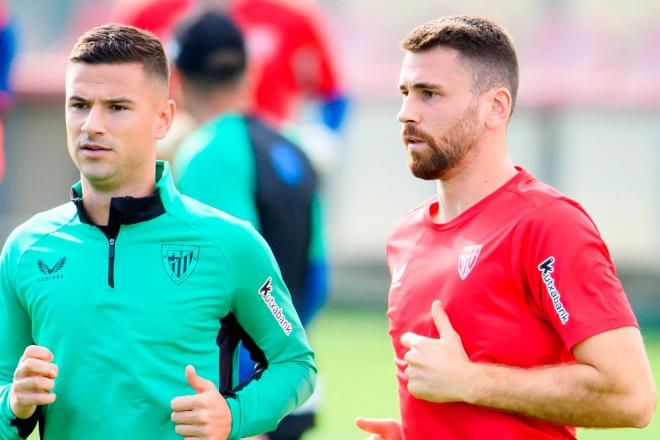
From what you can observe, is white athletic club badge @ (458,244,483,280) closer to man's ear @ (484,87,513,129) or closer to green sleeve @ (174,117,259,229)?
man's ear @ (484,87,513,129)

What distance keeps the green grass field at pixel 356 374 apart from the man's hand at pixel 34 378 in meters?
4.02

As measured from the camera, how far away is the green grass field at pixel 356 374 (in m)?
8.29

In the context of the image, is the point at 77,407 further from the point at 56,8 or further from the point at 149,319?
the point at 56,8

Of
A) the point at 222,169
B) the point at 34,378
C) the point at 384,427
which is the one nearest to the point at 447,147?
the point at 384,427

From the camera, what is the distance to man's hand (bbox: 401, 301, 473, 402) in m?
3.13

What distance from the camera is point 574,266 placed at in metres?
3.05

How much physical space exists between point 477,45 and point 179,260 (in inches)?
38.8

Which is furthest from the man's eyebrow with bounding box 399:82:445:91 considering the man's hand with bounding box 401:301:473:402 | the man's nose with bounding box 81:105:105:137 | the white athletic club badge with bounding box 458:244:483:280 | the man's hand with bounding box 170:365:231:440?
the man's hand with bounding box 170:365:231:440

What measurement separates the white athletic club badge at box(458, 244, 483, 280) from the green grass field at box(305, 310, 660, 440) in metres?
4.89

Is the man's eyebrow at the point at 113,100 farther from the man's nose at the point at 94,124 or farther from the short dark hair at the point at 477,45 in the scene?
the short dark hair at the point at 477,45

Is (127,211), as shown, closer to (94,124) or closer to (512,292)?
(94,124)

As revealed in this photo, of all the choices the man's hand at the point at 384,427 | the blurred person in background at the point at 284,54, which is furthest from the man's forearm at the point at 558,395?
the blurred person in background at the point at 284,54

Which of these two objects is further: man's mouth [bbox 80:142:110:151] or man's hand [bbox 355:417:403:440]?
man's hand [bbox 355:417:403:440]

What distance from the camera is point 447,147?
11.0ft
